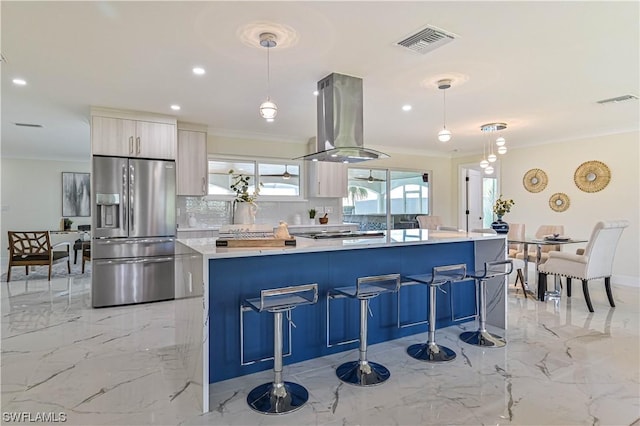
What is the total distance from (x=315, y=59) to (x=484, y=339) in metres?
2.91

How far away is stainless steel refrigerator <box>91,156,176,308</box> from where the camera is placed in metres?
4.60

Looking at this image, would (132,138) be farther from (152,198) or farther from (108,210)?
(108,210)

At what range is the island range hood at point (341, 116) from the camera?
11.6 feet

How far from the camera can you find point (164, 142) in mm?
4973

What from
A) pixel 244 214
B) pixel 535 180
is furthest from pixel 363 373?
pixel 535 180

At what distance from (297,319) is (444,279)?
4.03ft

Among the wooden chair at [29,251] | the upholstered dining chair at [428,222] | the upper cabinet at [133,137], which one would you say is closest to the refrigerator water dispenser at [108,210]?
the upper cabinet at [133,137]

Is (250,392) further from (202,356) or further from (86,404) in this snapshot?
(86,404)

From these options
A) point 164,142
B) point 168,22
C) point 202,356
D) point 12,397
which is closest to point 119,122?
point 164,142

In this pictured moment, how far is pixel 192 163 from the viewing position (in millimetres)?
5488

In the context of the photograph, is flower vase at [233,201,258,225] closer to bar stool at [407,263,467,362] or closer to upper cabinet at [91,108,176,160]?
bar stool at [407,263,467,362]

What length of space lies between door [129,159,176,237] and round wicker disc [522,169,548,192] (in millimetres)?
6568

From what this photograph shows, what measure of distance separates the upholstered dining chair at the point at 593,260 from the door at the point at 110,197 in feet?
18.1

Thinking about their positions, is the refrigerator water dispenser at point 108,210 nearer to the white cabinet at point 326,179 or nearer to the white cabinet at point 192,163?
the white cabinet at point 192,163
